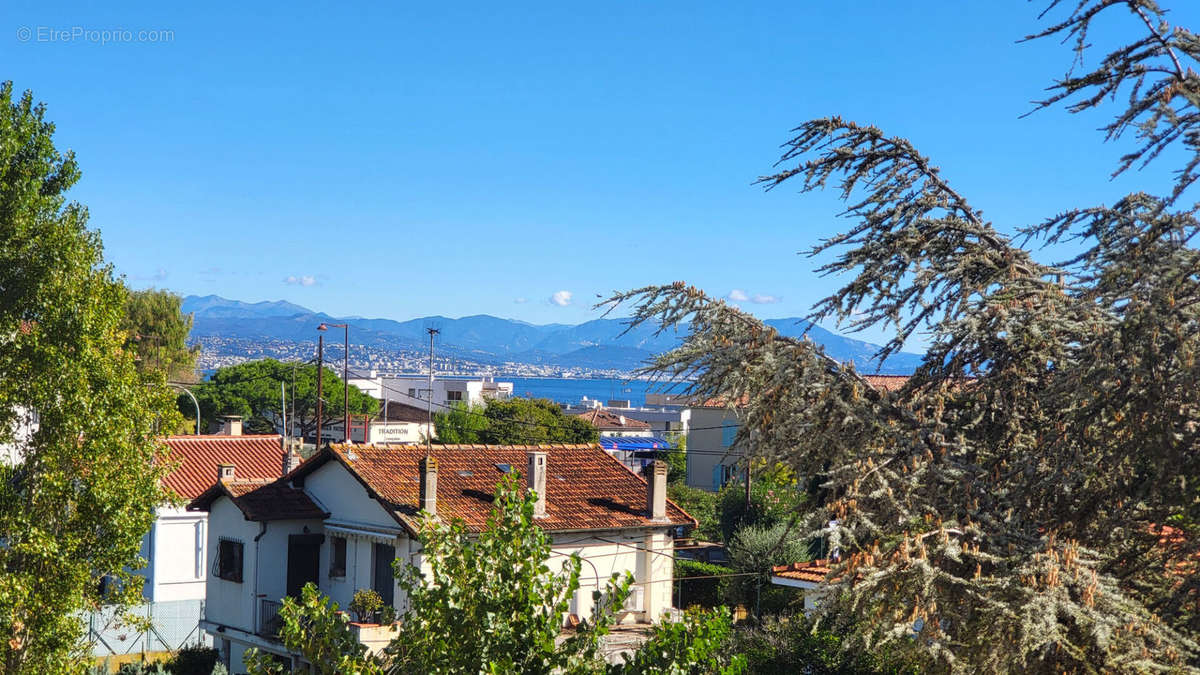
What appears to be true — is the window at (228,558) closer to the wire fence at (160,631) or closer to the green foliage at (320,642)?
the wire fence at (160,631)

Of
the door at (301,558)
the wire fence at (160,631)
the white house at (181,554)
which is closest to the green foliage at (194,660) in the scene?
the wire fence at (160,631)

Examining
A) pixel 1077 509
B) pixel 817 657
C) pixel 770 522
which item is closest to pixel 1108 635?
pixel 1077 509

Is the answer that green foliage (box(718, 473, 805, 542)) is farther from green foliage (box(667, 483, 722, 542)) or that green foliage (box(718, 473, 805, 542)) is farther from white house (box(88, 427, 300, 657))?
white house (box(88, 427, 300, 657))

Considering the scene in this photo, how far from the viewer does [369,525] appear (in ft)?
82.2

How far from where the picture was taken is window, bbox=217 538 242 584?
2716cm

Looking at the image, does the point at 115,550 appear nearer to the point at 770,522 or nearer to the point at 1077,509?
the point at 1077,509

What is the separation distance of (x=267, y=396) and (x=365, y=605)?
54.3m

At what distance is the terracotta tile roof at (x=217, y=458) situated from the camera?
32.6 meters

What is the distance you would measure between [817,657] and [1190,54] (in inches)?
552

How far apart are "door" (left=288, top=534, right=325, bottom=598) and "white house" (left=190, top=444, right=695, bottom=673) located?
0.08 feet

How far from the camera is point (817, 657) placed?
60.5ft

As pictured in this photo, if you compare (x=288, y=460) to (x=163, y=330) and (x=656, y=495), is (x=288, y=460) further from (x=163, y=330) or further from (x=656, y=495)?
(x=163, y=330)

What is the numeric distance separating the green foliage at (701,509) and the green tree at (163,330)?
31897 millimetres

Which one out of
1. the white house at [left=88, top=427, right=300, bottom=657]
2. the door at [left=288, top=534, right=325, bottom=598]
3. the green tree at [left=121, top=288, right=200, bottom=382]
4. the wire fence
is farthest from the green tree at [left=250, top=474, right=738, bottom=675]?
the green tree at [left=121, top=288, right=200, bottom=382]
